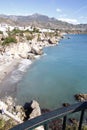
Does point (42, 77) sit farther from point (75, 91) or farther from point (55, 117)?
point (55, 117)

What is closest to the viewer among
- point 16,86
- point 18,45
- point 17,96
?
point 17,96

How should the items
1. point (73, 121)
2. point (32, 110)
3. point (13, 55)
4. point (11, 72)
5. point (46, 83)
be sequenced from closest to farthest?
1. point (73, 121)
2. point (32, 110)
3. point (46, 83)
4. point (11, 72)
5. point (13, 55)

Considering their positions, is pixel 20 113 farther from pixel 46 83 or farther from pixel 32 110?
pixel 46 83

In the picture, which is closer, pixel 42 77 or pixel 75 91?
pixel 75 91

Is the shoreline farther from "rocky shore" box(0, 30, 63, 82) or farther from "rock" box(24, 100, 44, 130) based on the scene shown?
"rock" box(24, 100, 44, 130)

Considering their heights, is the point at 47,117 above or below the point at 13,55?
above

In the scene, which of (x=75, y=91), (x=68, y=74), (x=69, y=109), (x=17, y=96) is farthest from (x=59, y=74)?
(x=69, y=109)

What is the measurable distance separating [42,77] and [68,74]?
16.2 ft

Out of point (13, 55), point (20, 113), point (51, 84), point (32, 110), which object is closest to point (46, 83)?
point (51, 84)

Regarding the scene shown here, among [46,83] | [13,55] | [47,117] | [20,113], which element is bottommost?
[46,83]

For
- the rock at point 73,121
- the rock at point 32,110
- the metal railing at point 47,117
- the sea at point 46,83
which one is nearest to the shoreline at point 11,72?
the sea at point 46,83

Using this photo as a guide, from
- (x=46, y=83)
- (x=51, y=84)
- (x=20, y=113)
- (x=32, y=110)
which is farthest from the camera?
(x=46, y=83)

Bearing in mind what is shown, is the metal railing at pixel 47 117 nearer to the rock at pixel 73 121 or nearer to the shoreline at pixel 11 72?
the rock at pixel 73 121

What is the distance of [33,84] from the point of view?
3105 centimetres
